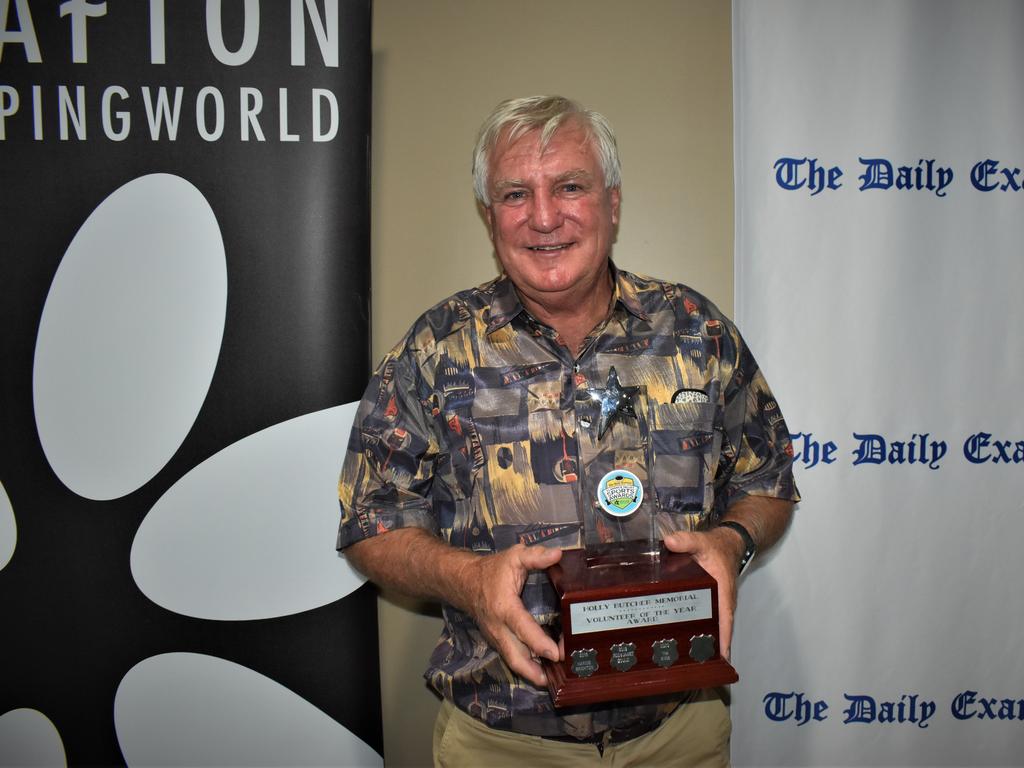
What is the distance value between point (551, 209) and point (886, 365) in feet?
3.42

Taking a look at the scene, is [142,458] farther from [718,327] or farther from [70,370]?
[718,327]

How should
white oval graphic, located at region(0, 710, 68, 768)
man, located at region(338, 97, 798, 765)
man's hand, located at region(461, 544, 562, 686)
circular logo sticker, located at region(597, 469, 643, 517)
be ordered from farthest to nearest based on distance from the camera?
white oval graphic, located at region(0, 710, 68, 768) < man, located at region(338, 97, 798, 765) < circular logo sticker, located at region(597, 469, 643, 517) < man's hand, located at region(461, 544, 562, 686)

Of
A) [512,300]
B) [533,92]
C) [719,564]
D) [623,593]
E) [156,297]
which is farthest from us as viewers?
[533,92]

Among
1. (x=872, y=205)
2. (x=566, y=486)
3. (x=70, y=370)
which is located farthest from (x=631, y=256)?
(x=70, y=370)

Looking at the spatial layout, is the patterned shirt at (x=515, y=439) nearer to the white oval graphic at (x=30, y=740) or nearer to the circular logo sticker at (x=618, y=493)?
the circular logo sticker at (x=618, y=493)

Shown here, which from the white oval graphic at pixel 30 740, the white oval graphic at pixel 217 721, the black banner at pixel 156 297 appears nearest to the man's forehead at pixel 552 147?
the black banner at pixel 156 297

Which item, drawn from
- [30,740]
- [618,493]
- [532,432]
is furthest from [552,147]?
[30,740]

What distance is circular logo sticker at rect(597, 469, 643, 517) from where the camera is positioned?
3.67 ft

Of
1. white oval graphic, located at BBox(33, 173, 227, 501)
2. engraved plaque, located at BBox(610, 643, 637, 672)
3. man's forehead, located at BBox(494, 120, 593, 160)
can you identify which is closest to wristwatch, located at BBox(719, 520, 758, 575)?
engraved plaque, located at BBox(610, 643, 637, 672)

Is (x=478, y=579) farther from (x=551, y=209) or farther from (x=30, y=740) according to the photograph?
(x=30, y=740)

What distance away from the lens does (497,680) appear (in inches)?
49.0

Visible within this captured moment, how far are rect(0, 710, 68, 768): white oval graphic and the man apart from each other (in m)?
1.00

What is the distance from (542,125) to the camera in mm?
1278

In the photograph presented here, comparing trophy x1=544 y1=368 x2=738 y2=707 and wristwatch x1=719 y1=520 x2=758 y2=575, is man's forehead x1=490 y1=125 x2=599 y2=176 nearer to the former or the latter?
trophy x1=544 y1=368 x2=738 y2=707
